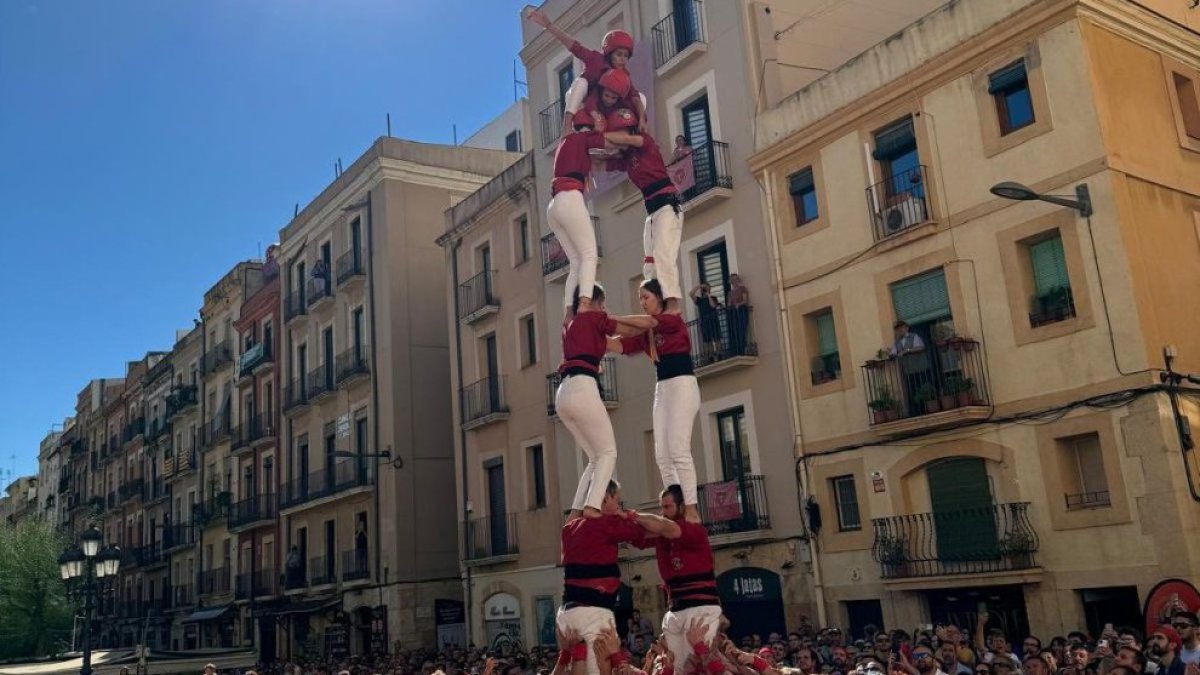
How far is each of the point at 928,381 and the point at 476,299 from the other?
16.1m

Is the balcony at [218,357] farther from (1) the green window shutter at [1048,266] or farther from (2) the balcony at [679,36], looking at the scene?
(1) the green window shutter at [1048,266]

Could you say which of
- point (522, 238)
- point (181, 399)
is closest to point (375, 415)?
point (522, 238)

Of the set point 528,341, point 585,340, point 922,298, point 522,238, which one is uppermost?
point 522,238

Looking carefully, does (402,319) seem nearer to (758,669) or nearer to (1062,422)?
(1062,422)

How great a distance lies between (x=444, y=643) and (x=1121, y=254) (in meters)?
22.7

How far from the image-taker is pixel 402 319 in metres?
35.5

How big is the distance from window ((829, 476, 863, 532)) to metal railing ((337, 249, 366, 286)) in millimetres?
19967

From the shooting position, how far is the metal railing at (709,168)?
2408 cm

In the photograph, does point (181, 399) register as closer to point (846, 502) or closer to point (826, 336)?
point (826, 336)

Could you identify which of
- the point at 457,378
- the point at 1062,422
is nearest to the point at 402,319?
the point at 457,378

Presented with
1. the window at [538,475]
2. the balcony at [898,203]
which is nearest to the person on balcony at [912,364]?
the balcony at [898,203]

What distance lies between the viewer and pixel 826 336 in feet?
72.9

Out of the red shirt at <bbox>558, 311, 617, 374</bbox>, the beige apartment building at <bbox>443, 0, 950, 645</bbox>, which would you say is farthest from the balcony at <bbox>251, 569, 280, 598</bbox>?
the red shirt at <bbox>558, 311, 617, 374</bbox>

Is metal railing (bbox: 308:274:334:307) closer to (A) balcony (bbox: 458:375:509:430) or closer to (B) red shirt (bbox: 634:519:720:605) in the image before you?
(A) balcony (bbox: 458:375:509:430)
